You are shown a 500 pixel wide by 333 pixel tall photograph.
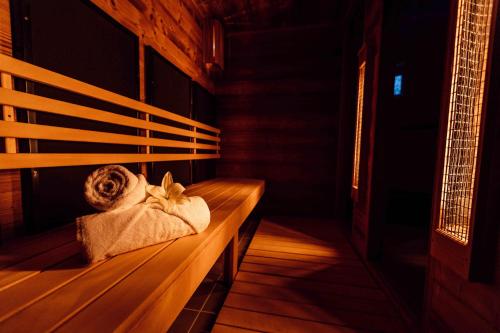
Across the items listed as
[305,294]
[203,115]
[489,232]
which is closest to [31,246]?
[305,294]

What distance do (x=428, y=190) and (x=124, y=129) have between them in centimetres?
421

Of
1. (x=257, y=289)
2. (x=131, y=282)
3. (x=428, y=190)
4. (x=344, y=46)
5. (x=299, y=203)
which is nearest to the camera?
(x=131, y=282)

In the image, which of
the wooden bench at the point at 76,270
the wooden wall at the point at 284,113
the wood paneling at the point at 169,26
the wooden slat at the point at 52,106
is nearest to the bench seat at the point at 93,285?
the wooden bench at the point at 76,270

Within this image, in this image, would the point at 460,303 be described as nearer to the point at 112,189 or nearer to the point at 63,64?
the point at 112,189

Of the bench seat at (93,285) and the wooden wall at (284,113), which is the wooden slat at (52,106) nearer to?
the bench seat at (93,285)

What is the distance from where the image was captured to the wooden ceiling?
3.50 m

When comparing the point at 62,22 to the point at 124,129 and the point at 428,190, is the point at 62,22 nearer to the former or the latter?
the point at 124,129

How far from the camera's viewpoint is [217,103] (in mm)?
4367

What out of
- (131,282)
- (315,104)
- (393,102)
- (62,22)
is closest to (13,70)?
(62,22)

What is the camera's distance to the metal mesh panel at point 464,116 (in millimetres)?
1171

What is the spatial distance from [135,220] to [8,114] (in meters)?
0.92

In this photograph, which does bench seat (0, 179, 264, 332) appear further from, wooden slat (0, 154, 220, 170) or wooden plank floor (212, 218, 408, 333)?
wooden plank floor (212, 218, 408, 333)

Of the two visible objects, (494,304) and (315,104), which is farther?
(315,104)

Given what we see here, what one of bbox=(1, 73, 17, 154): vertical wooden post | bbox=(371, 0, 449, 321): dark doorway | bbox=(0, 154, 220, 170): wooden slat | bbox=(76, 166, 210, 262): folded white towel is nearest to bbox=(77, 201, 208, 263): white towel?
bbox=(76, 166, 210, 262): folded white towel
